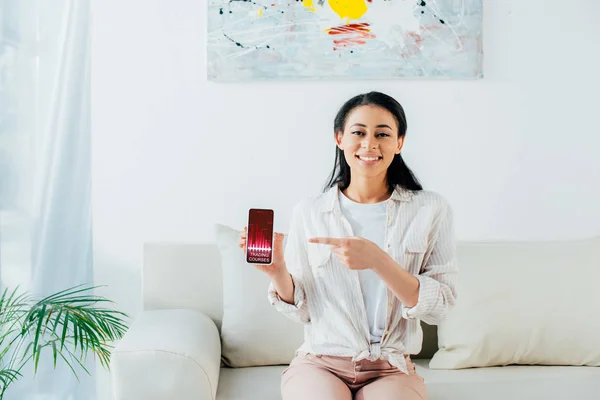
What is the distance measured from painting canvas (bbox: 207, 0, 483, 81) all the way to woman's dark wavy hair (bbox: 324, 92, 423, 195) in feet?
2.56

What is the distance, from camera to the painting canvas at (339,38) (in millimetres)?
2381

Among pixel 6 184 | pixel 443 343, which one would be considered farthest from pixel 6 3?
pixel 443 343

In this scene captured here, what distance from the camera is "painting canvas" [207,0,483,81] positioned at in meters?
2.38

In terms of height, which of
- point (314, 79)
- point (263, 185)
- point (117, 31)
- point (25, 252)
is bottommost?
point (25, 252)

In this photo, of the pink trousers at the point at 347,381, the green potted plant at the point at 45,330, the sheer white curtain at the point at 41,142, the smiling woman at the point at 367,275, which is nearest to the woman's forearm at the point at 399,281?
the smiling woman at the point at 367,275

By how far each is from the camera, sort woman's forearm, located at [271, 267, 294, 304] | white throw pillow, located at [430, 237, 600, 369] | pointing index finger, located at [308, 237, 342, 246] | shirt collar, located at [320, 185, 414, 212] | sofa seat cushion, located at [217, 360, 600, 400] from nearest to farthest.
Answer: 1. pointing index finger, located at [308, 237, 342, 246]
2. woman's forearm, located at [271, 267, 294, 304]
3. shirt collar, located at [320, 185, 414, 212]
4. sofa seat cushion, located at [217, 360, 600, 400]
5. white throw pillow, located at [430, 237, 600, 369]

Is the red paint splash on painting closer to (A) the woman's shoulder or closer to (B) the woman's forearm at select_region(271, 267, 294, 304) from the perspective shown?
(A) the woman's shoulder

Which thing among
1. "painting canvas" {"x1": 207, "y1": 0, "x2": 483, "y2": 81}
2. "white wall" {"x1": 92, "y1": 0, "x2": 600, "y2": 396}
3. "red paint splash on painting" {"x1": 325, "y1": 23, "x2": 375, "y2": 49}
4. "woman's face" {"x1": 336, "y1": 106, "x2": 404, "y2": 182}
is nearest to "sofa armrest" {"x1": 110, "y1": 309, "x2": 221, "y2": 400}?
"woman's face" {"x1": 336, "y1": 106, "x2": 404, "y2": 182}

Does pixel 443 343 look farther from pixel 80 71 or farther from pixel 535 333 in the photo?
pixel 80 71

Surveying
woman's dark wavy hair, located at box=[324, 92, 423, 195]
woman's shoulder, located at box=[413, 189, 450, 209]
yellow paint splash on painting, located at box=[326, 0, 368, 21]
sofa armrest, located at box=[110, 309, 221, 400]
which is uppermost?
yellow paint splash on painting, located at box=[326, 0, 368, 21]

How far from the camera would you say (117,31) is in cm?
241

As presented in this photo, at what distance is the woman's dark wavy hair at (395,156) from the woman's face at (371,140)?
0.02 m

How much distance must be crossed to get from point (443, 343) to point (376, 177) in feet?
2.17

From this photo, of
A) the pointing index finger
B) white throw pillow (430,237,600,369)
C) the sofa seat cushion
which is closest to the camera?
the pointing index finger
